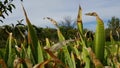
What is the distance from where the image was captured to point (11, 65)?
1237 millimetres

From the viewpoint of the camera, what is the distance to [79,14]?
3.80 feet

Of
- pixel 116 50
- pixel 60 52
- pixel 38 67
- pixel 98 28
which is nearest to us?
pixel 38 67

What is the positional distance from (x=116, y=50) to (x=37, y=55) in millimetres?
646

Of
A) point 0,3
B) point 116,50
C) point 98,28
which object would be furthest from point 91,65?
point 0,3

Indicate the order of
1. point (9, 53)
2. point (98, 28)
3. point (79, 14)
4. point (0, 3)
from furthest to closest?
point (0, 3), point (9, 53), point (79, 14), point (98, 28)

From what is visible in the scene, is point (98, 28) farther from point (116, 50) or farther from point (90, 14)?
point (116, 50)

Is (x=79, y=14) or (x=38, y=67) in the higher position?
(x=79, y=14)

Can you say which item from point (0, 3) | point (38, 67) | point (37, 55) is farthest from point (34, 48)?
point (0, 3)

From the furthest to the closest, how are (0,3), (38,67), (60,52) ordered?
(0,3) → (60,52) → (38,67)

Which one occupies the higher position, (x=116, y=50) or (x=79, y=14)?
(x=79, y=14)

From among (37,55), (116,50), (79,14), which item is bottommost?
(116,50)

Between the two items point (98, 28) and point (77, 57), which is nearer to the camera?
point (98, 28)

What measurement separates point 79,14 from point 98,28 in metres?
0.18

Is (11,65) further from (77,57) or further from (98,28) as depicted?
(98,28)
